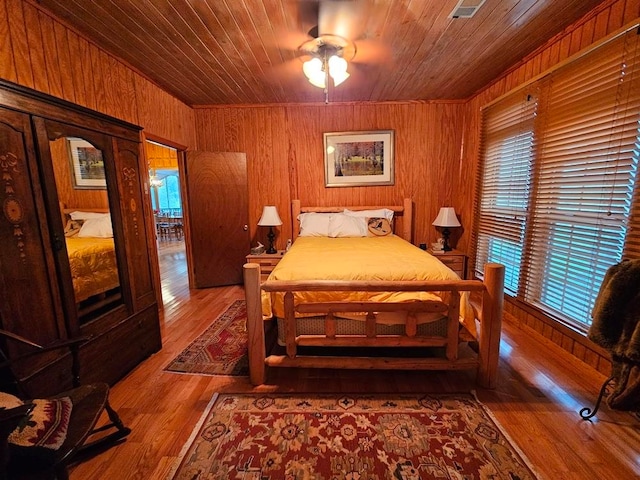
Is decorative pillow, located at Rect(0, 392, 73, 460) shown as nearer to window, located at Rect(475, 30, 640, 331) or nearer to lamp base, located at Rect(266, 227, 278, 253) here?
lamp base, located at Rect(266, 227, 278, 253)

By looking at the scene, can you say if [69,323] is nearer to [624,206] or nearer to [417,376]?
[417,376]

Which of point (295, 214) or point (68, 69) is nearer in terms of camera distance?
point (68, 69)

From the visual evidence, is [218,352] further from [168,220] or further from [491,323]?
[168,220]

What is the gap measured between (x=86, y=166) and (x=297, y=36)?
1.77 metres

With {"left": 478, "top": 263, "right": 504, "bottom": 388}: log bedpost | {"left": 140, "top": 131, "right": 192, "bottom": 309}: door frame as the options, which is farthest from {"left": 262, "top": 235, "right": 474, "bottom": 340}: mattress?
{"left": 140, "top": 131, "right": 192, "bottom": 309}: door frame

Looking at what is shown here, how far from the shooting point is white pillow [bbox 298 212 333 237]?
353 cm

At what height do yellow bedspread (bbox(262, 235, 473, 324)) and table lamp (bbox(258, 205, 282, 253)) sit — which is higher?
table lamp (bbox(258, 205, 282, 253))

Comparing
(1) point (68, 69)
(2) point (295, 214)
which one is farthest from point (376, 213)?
(1) point (68, 69)

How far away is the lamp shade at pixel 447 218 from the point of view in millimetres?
3576

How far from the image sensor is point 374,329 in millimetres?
1783

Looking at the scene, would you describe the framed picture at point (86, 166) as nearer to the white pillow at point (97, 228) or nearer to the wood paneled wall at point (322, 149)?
the white pillow at point (97, 228)

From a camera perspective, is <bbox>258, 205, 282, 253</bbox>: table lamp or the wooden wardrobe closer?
the wooden wardrobe

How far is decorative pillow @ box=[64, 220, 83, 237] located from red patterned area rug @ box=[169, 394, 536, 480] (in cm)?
133

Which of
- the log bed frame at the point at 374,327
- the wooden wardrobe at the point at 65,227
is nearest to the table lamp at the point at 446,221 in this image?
the log bed frame at the point at 374,327
